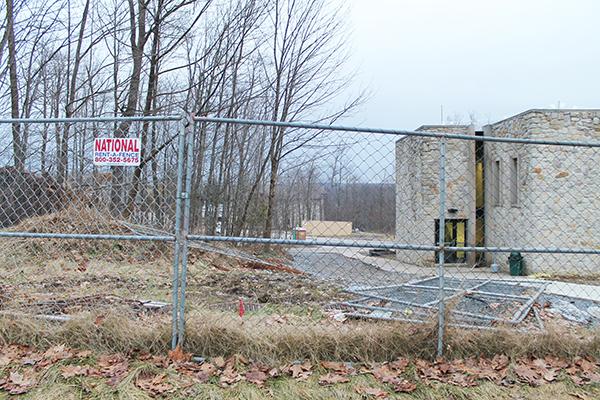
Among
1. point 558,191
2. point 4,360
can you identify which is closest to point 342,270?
point 4,360

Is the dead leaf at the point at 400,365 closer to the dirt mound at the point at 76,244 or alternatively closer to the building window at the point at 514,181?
the dirt mound at the point at 76,244

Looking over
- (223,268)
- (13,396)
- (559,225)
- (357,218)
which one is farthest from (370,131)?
(559,225)

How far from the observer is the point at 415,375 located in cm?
328

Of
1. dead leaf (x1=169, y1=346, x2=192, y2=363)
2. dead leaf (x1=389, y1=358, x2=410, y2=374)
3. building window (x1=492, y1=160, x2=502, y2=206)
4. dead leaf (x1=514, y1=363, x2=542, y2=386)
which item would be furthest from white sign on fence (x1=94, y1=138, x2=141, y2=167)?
building window (x1=492, y1=160, x2=502, y2=206)

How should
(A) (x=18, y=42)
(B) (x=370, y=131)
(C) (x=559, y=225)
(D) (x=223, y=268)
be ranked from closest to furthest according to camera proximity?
(B) (x=370, y=131), (D) (x=223, y=268), (A) (x=18, y=42), (C) (x=559, y=225)

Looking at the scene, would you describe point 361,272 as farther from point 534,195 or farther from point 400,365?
point 534,195

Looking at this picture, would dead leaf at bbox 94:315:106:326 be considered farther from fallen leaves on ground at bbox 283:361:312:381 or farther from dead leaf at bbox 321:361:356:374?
dead leaf at bbox 321:361:356:374

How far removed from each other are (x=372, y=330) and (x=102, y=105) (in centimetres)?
1613

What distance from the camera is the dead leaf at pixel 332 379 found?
3164 mm

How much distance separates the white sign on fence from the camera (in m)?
3.45

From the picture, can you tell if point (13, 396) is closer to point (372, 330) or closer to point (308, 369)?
point (308, 369)

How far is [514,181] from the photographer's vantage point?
15805 millimetres

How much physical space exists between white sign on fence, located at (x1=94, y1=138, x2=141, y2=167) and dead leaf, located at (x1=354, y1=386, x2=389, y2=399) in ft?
7.88

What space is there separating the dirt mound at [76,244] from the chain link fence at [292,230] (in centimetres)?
5
